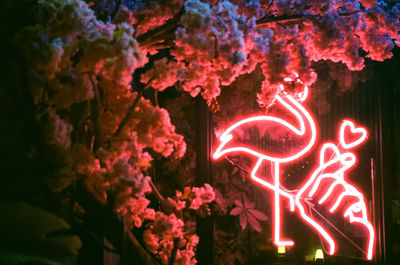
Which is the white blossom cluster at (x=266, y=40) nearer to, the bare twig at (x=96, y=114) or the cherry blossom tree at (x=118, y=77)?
the cherry blossom tree at (x=118, y=77)

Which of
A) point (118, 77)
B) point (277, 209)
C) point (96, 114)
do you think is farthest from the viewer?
point (277, 209)

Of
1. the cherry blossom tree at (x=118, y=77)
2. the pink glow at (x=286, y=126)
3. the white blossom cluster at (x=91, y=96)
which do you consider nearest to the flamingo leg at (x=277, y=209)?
the pink glow at (x=286, y=126)

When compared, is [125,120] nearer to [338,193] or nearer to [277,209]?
[277,209]

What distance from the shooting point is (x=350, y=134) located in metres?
3.13

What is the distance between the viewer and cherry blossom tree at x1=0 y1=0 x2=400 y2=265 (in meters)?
1.31

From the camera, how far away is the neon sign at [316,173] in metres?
2.90

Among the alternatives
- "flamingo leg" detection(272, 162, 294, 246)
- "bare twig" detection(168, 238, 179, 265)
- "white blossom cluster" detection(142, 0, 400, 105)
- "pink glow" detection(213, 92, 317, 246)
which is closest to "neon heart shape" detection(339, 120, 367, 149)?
"pink glow" detection(213, 92, 317, 246)

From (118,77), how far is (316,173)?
2.20 m

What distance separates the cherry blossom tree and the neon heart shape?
3.48 feet

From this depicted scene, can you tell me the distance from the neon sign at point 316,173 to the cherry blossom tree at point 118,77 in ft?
2.98

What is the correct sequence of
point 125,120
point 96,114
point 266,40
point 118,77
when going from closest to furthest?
point 118,77, point 125,120, point 96,114, point 266,40

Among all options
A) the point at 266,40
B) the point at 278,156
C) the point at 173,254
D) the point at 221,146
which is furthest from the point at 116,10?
the point at 278,156

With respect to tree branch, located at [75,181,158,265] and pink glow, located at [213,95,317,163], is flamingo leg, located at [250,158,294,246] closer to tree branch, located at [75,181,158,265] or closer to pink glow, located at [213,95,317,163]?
pink glow, located at [213,95,317,163]

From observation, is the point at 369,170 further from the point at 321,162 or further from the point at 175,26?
the point at 175,26
